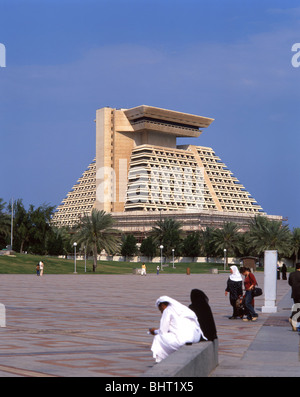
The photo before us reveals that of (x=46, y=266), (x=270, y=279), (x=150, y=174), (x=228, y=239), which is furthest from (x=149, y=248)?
(x=270, y=279)

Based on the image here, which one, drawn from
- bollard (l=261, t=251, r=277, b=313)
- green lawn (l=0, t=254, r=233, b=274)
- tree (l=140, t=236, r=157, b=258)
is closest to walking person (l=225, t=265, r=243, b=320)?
bollard (l=261, t=251, r=277, b=313)

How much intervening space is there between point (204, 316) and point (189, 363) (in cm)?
232

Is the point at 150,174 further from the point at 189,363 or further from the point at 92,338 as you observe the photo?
the point at 189,363

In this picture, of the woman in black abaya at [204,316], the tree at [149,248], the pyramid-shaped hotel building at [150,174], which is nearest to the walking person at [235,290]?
the woman in black abaya at [204,316]

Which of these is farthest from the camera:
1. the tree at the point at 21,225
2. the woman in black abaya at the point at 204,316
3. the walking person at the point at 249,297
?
the tree at the point at 21,225

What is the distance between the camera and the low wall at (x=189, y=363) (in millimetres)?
5777

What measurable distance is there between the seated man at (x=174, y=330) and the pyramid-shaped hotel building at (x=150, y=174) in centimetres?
11437

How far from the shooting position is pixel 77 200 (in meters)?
146

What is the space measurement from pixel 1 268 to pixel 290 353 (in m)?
44.6

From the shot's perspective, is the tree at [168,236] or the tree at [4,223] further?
the tree at [168,236]

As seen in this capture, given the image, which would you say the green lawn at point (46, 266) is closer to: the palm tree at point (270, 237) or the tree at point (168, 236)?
the palm tree at point (270, 237)

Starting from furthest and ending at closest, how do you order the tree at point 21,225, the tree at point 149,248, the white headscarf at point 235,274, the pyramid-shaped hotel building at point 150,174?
the pyramid-shaped hotel building at point 150,174 < the tree at point 149,248 < the tree at point 21,225 < the white headscarf at point 235,274

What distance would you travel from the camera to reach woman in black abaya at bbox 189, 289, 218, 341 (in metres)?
8.63
